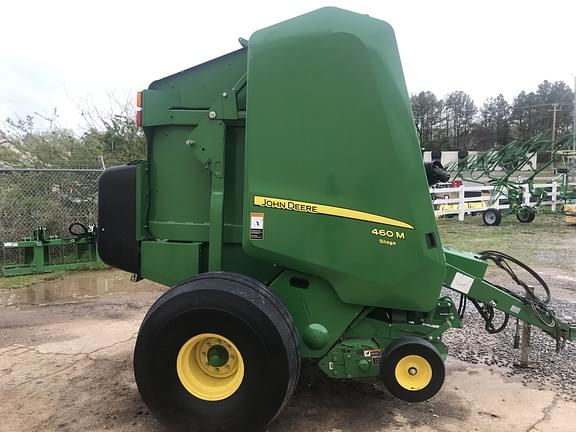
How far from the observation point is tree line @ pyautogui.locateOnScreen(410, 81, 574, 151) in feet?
147

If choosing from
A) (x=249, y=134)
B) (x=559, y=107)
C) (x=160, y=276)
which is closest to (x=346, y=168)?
(x=249, y=134)

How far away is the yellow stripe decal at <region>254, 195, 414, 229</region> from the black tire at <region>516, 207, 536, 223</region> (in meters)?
12.9

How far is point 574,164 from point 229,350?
17749 millimetres

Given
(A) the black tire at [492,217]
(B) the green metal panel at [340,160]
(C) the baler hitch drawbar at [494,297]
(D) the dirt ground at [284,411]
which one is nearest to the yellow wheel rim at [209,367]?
(D) the dirt ground at [284,411]

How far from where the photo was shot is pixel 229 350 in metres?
2.78

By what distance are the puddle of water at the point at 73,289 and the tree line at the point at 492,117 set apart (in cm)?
3883

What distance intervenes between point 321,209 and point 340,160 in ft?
1.02

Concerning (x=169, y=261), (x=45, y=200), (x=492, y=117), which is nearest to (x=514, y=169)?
(x=45, y=200)

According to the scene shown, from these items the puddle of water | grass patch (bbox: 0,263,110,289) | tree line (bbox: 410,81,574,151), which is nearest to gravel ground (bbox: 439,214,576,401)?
the puddle of water

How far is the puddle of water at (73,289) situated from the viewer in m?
6.05

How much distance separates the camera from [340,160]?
2781 millimetres

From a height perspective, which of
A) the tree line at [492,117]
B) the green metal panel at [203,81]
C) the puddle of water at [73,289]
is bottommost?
the puddle of water at [73,289]

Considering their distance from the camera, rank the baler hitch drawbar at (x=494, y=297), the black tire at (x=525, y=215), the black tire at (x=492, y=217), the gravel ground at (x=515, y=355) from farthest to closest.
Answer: the black tire at (x=525, y=215) < the black tire at (x=492, y=217) < the gravel ground at (x=515, y=355) < the baler hitch drawbar at (x=494, y=297)

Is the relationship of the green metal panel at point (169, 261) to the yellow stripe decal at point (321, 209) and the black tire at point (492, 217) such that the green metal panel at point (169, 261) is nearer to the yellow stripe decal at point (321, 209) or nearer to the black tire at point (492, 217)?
the yellow stripe decal at point (321, 209)
